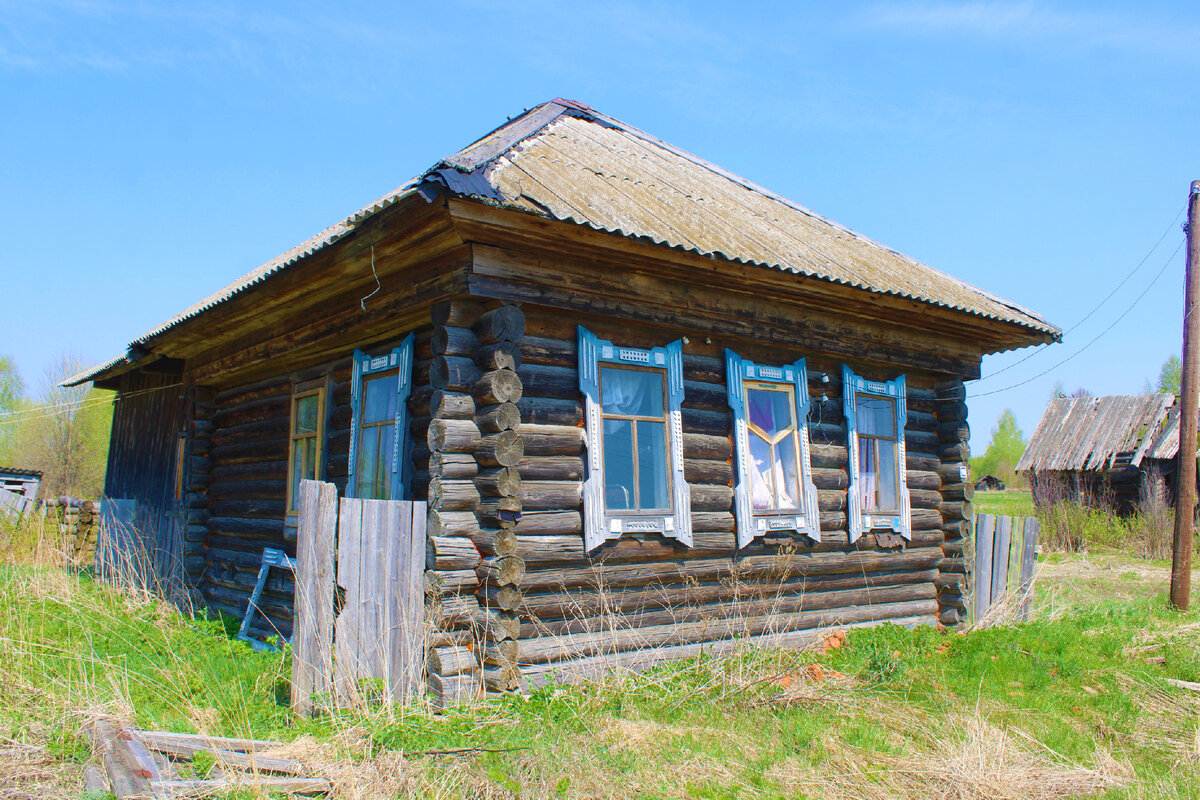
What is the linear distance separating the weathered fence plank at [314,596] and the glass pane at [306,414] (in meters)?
2.94

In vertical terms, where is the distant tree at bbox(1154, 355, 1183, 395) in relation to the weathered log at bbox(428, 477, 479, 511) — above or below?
above

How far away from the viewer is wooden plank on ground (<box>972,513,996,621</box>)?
9.20 meters

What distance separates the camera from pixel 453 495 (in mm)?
5641

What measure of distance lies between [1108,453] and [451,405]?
20.2 metres

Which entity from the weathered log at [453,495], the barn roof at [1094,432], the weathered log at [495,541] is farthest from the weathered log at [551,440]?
the barn roof at [1094,432]

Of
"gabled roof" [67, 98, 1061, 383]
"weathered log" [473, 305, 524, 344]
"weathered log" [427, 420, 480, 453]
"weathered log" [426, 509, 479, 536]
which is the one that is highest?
"gabled roof" [67, 98, 1061, 383]

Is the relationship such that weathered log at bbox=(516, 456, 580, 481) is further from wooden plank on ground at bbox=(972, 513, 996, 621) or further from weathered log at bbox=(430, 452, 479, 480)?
wooden plank on ground at bbox=(972, 513, 996, 621)

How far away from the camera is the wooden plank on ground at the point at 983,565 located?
30.2 ft

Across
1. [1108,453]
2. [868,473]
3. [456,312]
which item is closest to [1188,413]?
[868,473]

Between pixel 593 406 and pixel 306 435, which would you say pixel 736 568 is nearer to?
pixel 593 406

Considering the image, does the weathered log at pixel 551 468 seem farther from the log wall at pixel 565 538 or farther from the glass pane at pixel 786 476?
the glass pane at pixel 786 476

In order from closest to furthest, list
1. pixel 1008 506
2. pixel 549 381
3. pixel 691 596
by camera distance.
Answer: pixel 549 381, pixel 691 596, pixel 1008 506

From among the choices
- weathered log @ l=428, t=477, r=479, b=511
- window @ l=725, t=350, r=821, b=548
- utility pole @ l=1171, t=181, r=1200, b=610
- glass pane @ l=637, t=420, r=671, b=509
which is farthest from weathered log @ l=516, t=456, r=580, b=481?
utility pole @ l=1171, t=181, r=1200, b=610

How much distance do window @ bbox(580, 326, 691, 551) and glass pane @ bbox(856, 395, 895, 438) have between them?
2.55 metres
